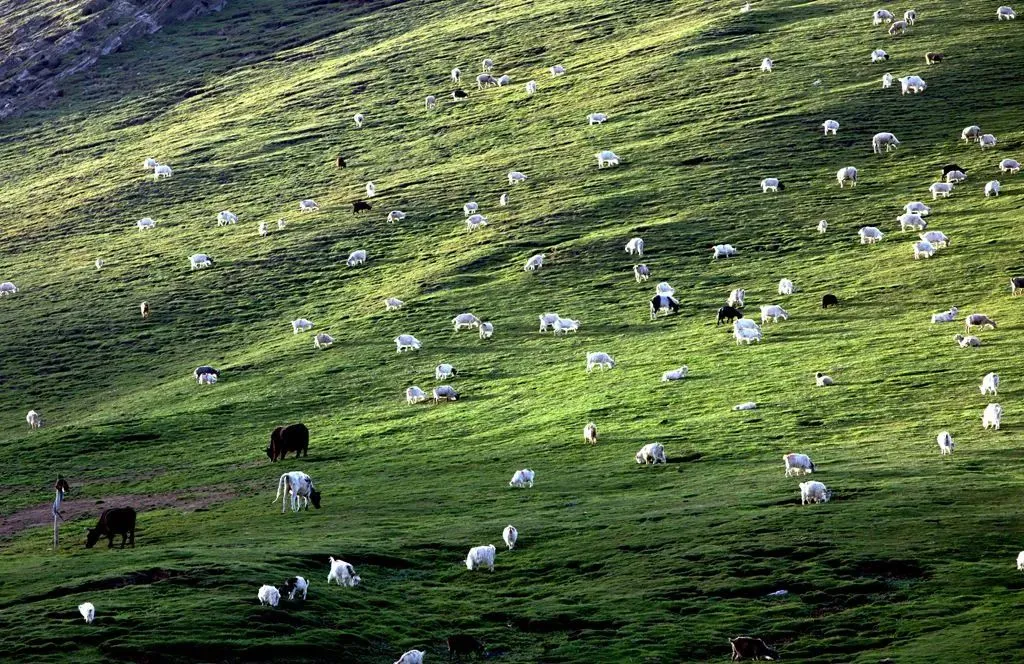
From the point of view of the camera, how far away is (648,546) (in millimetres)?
31516

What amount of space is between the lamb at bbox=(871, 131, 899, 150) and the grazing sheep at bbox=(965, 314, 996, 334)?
29.7 metres

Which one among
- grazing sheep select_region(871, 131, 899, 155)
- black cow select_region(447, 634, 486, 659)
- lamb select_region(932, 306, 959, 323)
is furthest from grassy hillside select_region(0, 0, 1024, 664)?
grazing sheep select_region(871, 131, 899, 155)

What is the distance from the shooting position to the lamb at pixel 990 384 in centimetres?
4231

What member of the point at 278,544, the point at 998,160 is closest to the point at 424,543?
the point at 278,544

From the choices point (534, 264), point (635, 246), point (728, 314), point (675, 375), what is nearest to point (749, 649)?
point (675, 375)

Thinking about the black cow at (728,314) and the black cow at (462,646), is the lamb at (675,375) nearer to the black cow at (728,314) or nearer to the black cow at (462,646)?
the black cow at (728,314)

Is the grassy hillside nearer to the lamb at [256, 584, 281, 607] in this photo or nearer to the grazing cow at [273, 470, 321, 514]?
the lamb at [256, 584, 281, 607]

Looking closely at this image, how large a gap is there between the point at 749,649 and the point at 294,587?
1018cm

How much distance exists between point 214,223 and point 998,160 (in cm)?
5334

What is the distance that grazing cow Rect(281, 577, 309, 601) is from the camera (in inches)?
1112

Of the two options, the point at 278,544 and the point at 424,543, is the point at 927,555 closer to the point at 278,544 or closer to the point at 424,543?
the point at 424,543

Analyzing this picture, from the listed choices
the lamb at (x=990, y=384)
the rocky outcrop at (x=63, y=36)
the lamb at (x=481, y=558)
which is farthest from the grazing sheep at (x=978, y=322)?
the rocky outcrop at (x=63, y=36)

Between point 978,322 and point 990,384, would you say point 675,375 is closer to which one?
point 978,322

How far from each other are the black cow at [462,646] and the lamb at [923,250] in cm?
4306
